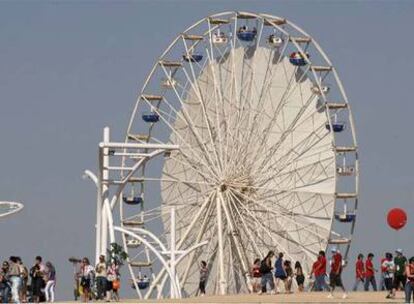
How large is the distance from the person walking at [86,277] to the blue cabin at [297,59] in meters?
25.9

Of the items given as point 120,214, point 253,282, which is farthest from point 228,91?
point 253,282

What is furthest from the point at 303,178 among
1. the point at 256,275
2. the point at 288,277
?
the point at 256,275

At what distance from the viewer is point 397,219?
68.2 meters

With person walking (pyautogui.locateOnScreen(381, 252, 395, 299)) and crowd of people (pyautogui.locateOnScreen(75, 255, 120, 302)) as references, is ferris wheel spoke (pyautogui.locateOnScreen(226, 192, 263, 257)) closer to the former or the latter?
person walking (pyautogui.locateOnScreen(381, 252, 395, 299))

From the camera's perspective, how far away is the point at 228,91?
→ 95938mm

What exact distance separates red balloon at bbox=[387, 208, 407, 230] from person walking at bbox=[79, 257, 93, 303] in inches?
413

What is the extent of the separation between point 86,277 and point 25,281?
2478 millimetres

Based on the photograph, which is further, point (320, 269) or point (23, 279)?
point (320, 269)

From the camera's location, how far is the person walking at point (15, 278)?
65750 millimetres

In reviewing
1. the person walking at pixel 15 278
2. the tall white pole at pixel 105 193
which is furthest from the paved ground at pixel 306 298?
the tall white pole at pixel 105 193

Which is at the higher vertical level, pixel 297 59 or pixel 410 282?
pixel 297 59

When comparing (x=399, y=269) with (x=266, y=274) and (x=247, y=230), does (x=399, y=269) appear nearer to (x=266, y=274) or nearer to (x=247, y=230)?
(x=266, y=274)

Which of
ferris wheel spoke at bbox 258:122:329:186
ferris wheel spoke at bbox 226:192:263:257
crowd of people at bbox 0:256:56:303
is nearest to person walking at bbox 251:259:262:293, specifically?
crowd of people at bbox 0:256:56:303

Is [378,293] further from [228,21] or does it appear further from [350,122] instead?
[228,21]
